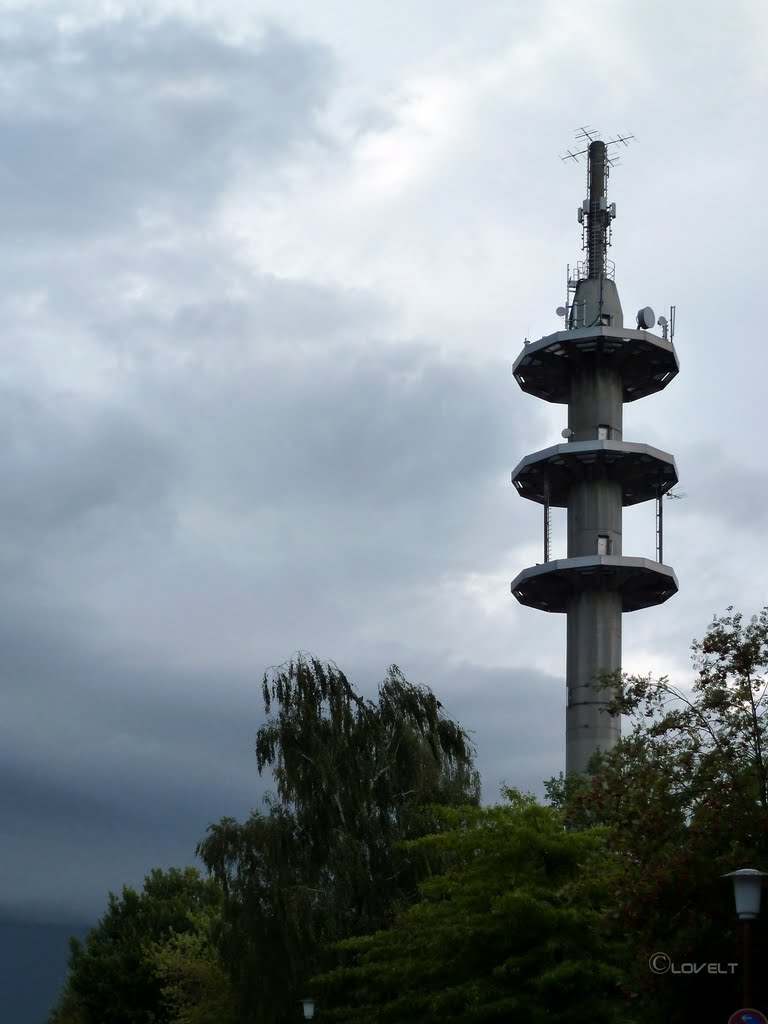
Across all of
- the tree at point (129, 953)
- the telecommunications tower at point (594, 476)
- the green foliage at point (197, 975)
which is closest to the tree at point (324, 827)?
the green foliage at point (197, 975)

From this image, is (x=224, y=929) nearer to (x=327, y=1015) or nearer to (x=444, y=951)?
(x=327, y=1015)

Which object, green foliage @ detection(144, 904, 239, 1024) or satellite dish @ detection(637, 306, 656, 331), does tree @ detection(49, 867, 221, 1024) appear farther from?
satellite dish @ detection(637, 306, 656, 331)

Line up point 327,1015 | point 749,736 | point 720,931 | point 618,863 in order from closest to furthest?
point 720,931 < point 749,736 < point 618,863 < point 327,1015

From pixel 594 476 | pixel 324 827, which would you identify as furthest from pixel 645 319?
pixel 324 827

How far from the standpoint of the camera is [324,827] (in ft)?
170

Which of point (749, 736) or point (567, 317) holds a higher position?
point (567, 317)

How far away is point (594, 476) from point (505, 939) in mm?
41544

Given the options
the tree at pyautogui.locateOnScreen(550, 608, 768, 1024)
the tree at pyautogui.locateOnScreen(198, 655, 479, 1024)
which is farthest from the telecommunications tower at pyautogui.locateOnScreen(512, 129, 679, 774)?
the tree at pyautogui.locateOnScreen(550, 608, 768, 1024)

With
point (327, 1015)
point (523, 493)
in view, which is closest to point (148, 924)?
point (523, 493)

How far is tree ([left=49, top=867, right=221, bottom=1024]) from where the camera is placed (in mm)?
85438

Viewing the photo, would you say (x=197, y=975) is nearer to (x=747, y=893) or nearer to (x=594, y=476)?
(x=594, y=476)

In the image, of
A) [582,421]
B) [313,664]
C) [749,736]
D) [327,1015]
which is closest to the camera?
[749,736]

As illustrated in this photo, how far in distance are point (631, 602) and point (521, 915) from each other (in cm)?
4229

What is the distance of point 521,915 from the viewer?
35906 mm
